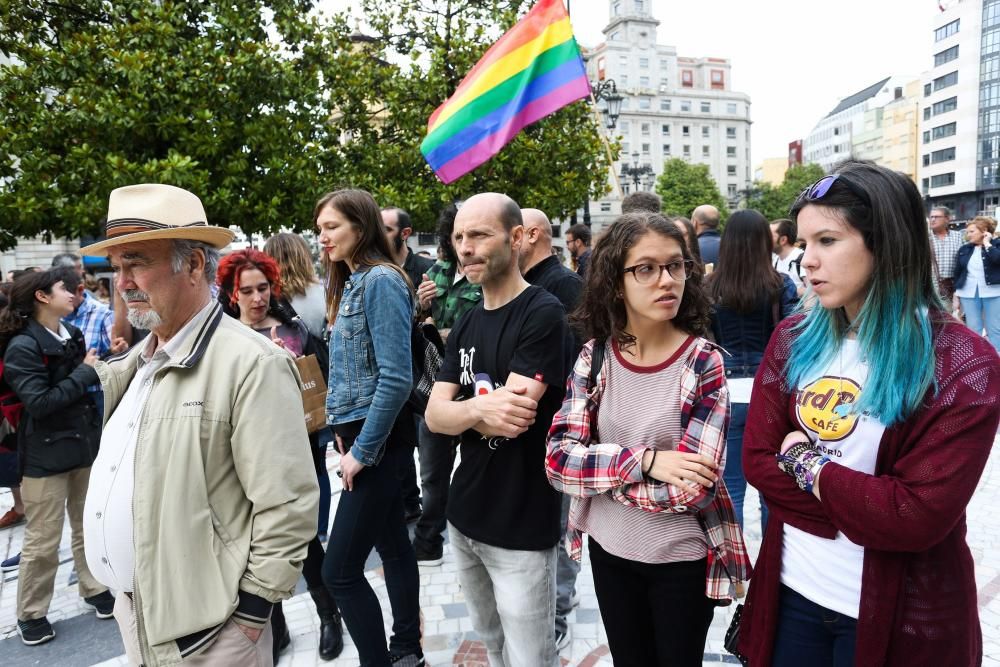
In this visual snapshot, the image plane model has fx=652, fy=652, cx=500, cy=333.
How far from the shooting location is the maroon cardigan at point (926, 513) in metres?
1.58

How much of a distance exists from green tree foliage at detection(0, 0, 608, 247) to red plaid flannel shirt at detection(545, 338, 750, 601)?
10891mm

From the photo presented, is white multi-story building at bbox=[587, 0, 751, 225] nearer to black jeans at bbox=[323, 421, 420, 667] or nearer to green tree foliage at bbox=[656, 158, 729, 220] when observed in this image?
green tree foliage at bbox=[656, 158, 729, 220]

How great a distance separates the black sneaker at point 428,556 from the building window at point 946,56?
88.8 m

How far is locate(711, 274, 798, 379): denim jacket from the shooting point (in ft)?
13.1

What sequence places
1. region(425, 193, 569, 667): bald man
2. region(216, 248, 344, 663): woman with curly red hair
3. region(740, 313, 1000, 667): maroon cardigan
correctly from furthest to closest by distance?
region(216, 248, 344, 663): woman with curly red hair
region(425, 193, 569, 667): bald man
region(740, 313, 1000, 667): maroon cardigan

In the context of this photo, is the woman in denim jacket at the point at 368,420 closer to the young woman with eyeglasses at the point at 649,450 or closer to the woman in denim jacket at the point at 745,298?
the young woman with eyeglasses at the point at 649,450

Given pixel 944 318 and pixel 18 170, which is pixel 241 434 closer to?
pixel 944 318

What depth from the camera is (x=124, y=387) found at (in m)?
2.26

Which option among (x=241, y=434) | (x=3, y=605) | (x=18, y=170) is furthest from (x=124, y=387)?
(x=18, y=170)

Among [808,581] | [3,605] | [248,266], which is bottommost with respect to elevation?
[3,605]

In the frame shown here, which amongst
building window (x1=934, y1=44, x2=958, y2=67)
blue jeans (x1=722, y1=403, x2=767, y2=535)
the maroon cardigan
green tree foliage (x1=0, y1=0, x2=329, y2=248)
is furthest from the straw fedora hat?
building window (x1=934, y1=44, x2=958, y2=67)

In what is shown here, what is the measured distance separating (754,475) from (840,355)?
43 cm

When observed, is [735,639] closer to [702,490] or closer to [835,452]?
[702,490]

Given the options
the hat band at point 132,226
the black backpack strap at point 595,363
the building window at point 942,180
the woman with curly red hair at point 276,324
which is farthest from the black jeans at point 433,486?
the building window at point 942,180
